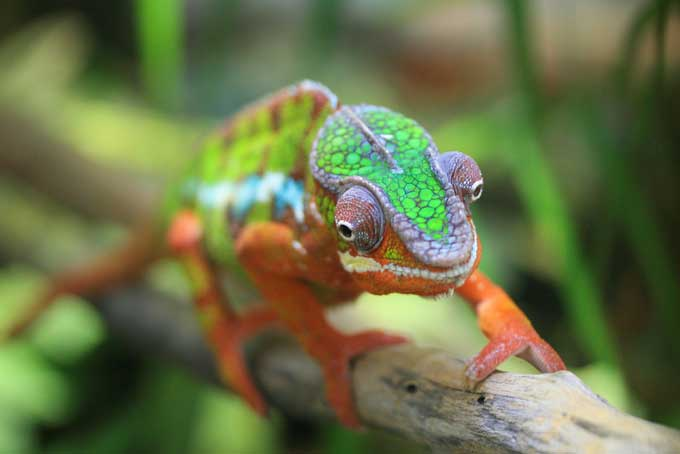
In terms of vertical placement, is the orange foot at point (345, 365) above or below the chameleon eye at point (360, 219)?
below

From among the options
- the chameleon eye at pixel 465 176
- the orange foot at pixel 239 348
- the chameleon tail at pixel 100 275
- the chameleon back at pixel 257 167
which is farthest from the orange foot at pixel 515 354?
the chameleon tail at pixel 100 275

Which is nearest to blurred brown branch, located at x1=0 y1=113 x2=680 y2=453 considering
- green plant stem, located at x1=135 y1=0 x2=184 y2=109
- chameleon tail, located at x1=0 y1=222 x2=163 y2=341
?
chameleon tail, located at x1=0 y1=222 x2=163 y2=341

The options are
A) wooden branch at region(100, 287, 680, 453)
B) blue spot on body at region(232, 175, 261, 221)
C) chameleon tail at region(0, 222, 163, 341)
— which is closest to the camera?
wooden branch at region(100, 287, 680, 453)

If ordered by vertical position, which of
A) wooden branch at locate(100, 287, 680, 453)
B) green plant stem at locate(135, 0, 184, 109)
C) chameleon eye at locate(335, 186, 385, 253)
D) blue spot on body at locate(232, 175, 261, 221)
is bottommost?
wooden branch at locate(100, 287, 680, 453)

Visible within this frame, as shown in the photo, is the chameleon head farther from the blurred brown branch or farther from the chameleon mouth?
the blurred brown branch

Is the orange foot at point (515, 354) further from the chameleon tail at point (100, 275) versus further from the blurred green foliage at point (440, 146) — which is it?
the chameleon tail at point (100, 275)

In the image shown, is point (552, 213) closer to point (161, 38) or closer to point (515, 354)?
point (515, 354)

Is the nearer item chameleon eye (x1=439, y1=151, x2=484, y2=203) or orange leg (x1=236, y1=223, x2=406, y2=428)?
chameleon eye (x1=439, y1=151, x2=484, y2=203)

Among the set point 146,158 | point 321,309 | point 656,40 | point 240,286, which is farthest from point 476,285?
point 146,158
